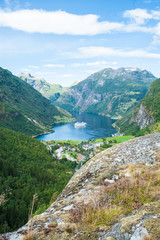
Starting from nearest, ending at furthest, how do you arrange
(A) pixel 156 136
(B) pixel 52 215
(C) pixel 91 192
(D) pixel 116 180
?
1. (B) pixel 52 215
2. (C) pixel 91 192
3. (D) pixel 116 180
4. (A) pixel 156 136

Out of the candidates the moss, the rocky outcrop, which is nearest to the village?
the rocky outcrop

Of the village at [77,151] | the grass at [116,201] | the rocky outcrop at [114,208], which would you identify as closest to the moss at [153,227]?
the rocky outcrop at [114,208]

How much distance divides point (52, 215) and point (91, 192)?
7.08 feet

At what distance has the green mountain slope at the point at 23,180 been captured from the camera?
60375 mm

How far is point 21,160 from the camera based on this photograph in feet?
401

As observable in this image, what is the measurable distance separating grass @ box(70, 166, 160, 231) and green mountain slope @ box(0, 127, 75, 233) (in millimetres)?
28474

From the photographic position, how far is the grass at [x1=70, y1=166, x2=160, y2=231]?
5758 mm

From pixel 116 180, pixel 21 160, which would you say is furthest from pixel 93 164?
pixel 21 160

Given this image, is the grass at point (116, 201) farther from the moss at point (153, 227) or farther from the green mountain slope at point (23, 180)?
the green mountain slope at point (23, 180)

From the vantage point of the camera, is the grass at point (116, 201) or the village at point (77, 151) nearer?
the grass at point (116, 201)

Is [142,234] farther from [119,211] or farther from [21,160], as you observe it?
[21,160]

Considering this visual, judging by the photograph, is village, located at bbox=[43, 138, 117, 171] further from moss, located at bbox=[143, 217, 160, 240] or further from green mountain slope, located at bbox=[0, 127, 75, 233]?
moss, located at bbox=[143, 217, 160, 240]

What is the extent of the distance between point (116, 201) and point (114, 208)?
56 cm

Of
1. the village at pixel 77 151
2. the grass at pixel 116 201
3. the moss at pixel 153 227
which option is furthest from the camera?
the village at pixel 77 151
